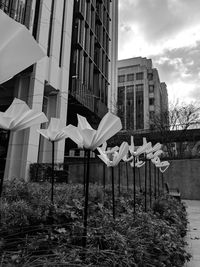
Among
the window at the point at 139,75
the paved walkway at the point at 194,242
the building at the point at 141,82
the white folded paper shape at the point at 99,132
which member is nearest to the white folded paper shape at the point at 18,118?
the white folded paper shape at the point at 99,132

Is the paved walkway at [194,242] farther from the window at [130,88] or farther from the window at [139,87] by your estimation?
the window at [139,87]

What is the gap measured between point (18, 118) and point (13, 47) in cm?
94

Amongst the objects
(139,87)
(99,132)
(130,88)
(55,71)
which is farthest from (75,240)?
(139,87)

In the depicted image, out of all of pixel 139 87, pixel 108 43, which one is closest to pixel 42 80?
pixel 108 43

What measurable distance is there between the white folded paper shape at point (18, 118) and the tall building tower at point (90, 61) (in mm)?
8389

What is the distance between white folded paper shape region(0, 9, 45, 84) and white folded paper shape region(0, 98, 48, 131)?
2.86ft

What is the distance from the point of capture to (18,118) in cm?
176

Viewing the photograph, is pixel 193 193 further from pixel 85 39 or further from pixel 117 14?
pixel 117 14

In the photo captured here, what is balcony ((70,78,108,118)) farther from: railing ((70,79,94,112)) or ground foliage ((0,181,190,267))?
ground foliage ((0,181,190,267))

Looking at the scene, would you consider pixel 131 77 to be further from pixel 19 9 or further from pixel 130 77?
pixel 19 9

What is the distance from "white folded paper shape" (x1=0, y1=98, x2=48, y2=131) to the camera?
1723mm

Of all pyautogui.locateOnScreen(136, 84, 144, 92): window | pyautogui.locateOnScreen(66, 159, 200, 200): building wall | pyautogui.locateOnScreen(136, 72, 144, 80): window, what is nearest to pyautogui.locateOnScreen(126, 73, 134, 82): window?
pyautogui.locateOnScreen(136, 72, 144, 80): window

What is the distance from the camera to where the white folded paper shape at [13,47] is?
34.8 inches

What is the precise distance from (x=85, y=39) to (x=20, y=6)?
467cm
